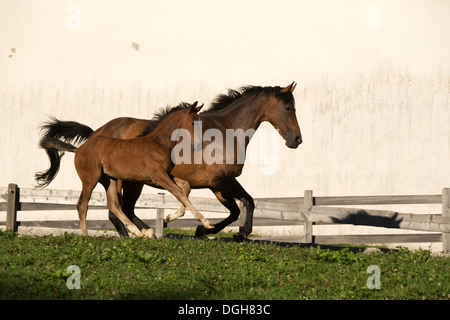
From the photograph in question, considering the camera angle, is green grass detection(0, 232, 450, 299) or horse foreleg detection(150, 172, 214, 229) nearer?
green grass detection(0, 232, 450, 299)

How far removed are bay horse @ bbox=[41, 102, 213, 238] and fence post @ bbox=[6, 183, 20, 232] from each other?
382cm

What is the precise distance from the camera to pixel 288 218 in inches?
437

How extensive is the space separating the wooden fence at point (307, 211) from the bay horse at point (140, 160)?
7.60 ft

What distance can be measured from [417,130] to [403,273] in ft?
30.9

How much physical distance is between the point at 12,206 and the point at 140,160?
5212 millimetres

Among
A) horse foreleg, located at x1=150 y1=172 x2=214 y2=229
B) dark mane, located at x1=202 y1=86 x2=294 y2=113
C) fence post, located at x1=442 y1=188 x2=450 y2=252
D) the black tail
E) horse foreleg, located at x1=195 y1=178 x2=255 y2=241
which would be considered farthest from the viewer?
fence post, located at x1=442 y1=188 x2=450 y2=252

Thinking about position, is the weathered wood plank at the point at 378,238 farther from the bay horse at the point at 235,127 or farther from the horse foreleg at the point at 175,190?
the horse foreleg at the point at 175,190

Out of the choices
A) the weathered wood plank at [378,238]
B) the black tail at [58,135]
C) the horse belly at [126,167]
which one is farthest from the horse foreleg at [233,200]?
the weathered wood plank at [378,238]

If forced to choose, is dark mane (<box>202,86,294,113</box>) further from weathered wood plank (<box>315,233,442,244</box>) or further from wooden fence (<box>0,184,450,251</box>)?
weathered wood plank (<box>315,233,442,244</box>)

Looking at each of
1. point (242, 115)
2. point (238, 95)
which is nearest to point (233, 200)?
point (242, 115)

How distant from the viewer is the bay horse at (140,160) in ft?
29.0

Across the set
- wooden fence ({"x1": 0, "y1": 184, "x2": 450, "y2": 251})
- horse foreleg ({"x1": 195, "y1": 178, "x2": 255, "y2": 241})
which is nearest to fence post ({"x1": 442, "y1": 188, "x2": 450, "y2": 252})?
wooden fence ({"x1": 0, "y1": 184, "x2": 450, "y2": 251})

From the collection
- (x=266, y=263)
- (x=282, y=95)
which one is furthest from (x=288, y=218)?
(x=266, y=263)

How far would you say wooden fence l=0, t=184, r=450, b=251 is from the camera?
1065 cm
